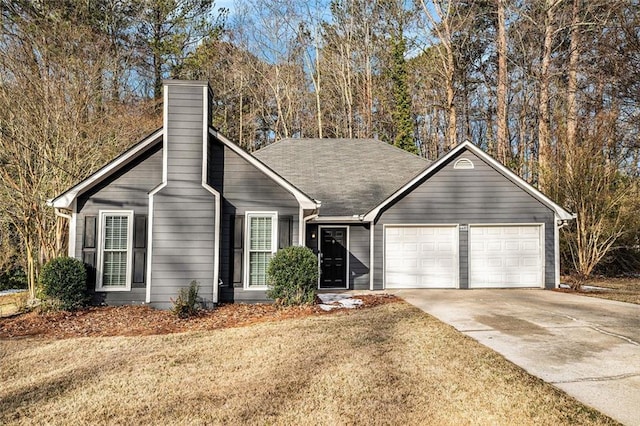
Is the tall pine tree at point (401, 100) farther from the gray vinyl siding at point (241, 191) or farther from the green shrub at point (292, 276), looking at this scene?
the green shrub at point (292, 276)

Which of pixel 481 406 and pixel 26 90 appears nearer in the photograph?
pixel 481 406

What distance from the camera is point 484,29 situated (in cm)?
2244

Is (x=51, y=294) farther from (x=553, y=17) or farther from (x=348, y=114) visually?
(x=553, y=17)

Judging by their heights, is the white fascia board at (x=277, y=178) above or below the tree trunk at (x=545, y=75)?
below

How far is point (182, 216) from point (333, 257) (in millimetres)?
4993

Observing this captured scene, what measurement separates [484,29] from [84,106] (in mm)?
20156

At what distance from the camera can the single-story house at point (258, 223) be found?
29.0ft

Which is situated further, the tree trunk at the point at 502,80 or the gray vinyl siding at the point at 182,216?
the tree trunk at the point at 502,80

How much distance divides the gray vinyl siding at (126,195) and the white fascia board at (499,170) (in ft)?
18.9

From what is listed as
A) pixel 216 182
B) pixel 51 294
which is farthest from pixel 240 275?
pixel 51 294

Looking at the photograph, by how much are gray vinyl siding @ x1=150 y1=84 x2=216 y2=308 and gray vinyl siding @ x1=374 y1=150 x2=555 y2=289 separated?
17.2 ft

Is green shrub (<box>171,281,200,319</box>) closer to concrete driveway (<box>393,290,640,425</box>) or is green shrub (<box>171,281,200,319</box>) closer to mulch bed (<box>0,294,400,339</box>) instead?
mulch bed (<box>0,294,400,339</box>)

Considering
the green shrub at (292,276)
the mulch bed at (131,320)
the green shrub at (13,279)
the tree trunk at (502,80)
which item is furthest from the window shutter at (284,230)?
the tree trunk at (502,80)

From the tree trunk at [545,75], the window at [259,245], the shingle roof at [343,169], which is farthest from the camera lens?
the tree trunk at [545,75]
